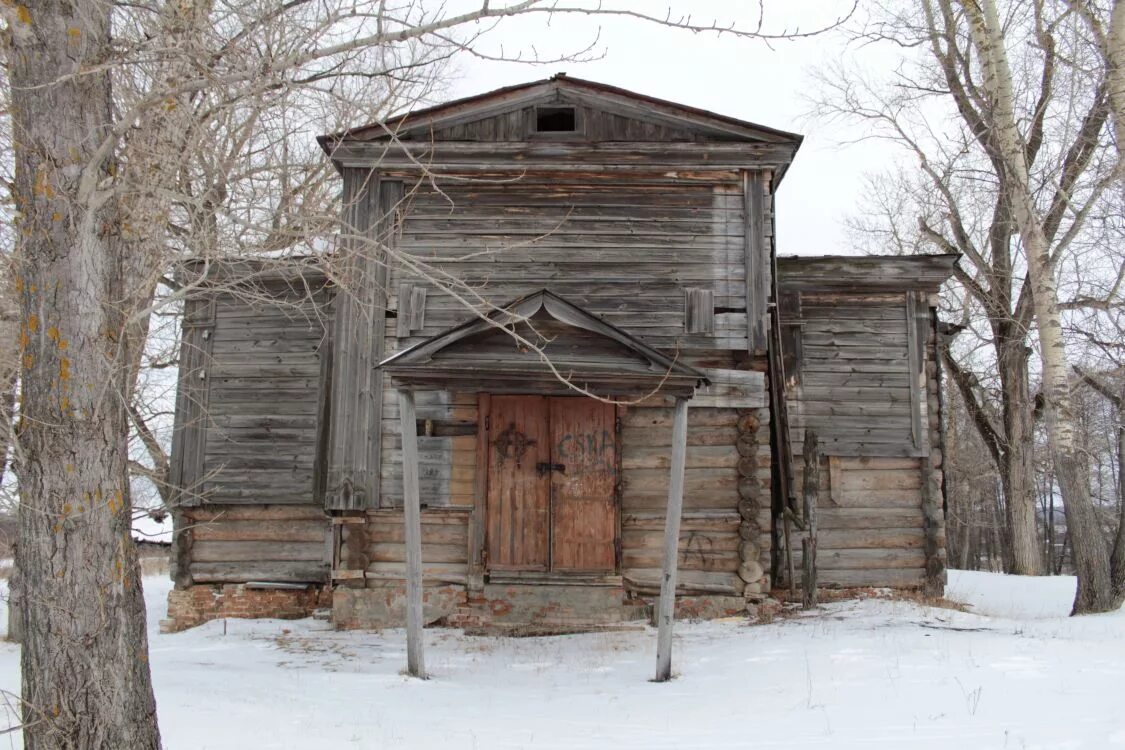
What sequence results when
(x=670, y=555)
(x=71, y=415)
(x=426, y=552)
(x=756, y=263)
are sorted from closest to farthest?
1. (x=71, y=415)
2. (x=670, y=555)
3. (x=426, y=552)
4. (x=756, y=263)

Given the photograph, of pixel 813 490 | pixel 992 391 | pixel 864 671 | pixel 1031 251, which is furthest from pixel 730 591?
pixel 992 391

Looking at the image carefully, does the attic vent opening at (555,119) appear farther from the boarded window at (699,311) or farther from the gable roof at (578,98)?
the boarded window at (699,311)

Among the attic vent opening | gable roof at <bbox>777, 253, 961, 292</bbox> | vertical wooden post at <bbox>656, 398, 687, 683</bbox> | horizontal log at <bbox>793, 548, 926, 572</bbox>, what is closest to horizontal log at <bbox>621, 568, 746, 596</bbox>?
vertical wooden post at <bbox>656, 398, 687, 683</bbox>

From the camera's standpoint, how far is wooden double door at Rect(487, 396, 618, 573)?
10.7 metres

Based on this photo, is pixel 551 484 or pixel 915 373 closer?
pixel 551 484

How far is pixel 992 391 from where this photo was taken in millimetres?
23141

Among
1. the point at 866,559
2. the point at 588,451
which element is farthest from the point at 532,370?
the point at 866,559

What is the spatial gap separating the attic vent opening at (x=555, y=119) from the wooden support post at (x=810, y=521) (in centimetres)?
486

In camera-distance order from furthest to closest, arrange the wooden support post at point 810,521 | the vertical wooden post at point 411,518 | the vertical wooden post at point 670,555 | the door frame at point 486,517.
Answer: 1. the wooden support post at point 810,521
2. the door frame at point 486,517
3. the vertical wooden post at point 411,518
4. the vertical wooden post at point 670,555

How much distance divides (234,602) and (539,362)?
6.76 metres

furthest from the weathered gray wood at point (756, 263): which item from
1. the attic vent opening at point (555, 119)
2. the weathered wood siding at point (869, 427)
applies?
the attic vent opening at point (555, 119)

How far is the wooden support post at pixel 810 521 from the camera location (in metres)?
11.7

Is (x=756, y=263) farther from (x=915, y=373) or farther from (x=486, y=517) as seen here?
(x=486, y=517)

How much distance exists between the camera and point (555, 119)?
472 inches
